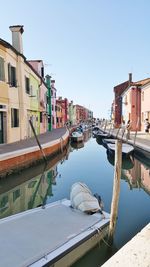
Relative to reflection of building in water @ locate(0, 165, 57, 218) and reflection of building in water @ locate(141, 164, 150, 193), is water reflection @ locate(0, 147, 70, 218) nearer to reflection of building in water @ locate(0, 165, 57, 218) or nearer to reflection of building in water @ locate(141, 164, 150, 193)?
reflection of building in water @ locate(0, 165, 57, 218)

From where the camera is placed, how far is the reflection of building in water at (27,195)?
306 inches

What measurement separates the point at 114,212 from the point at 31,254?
1.77m

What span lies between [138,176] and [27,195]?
5.67 metres

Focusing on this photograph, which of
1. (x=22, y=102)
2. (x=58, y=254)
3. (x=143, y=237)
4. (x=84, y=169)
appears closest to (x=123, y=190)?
(x=84, y=169)

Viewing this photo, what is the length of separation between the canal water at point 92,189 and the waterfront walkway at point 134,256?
6.24 ft

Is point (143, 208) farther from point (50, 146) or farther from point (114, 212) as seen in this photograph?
point (50, 146)

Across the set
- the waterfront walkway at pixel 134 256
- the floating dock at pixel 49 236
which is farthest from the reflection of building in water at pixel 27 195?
the waterfront walkway at pixel 134 256

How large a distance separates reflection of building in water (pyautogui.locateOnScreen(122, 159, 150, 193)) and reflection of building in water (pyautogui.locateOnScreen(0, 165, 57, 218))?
347cm

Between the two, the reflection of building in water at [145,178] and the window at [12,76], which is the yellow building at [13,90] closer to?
the window at [12,76]

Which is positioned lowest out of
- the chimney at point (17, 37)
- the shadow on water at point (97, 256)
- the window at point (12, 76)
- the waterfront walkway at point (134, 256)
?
the shadow on water at point (97, 256)

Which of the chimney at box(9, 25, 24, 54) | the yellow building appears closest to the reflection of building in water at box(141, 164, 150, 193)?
the yellow building

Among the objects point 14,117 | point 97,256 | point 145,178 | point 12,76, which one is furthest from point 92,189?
point 12,76

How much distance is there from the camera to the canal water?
18.5 ft

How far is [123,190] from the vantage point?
31.8ft
